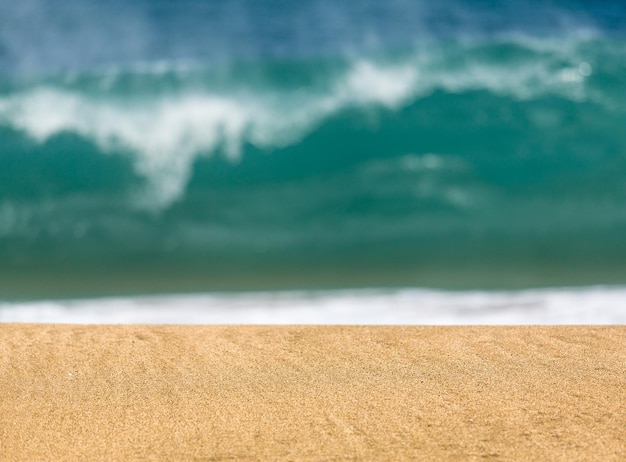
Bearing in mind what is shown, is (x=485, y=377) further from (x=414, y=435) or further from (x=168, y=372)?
(x=168, y=372)

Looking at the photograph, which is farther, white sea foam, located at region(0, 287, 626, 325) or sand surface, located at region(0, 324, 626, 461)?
white sea foam, located at region(0, 287, 626, 325)

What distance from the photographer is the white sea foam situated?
4.38 m

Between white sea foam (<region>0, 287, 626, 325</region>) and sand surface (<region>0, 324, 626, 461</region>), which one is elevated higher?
white sea foam (<region>0, 287, 626, 325</region>)

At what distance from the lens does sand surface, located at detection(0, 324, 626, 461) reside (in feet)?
7.44

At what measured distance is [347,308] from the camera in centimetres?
458

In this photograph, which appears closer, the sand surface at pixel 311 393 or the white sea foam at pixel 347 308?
the sand surface at pixel 311 393

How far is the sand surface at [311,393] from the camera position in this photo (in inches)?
89.3

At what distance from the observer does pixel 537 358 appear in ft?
10.5

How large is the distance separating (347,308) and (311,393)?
1.84 meters

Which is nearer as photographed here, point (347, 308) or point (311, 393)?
point (311, 393)

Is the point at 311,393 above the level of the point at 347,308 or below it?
below

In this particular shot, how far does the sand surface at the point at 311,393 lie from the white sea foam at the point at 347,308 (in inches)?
28.8

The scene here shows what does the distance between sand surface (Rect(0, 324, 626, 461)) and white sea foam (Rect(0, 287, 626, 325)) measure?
73 centimetres

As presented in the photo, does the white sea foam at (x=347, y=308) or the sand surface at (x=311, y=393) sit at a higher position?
the white sea foam at (x=347, y=308)
